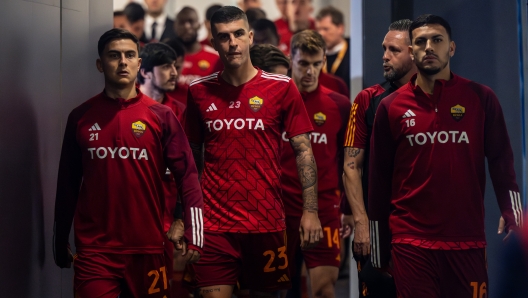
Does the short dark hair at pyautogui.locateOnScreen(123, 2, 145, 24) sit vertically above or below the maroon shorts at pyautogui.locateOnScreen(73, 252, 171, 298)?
above

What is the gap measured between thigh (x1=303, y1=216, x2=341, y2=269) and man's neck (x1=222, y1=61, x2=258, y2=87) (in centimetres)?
157

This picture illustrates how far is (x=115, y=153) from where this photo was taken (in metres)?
5.09

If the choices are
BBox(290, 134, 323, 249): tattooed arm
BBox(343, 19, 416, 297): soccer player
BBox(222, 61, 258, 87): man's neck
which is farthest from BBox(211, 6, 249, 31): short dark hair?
BBox(343, 19, 416, 297): soccer player

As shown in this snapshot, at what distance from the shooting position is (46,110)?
6.01 m

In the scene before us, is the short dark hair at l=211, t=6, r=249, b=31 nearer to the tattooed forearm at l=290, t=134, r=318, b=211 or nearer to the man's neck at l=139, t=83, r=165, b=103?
the tattooed forearm at l=290, t=134, r=318, b=211

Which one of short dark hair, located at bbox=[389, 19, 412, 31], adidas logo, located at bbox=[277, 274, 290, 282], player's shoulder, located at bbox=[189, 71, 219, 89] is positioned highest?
short dark hair, located at bbox=[389, 19, 412, 31]

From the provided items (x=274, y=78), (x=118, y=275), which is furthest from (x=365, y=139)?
(x=118, y=275)

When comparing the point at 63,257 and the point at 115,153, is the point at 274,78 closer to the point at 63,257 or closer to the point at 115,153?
the point at 115,153

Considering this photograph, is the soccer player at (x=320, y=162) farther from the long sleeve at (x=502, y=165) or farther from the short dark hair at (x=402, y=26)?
the long sleeve at (x=502, y=165)

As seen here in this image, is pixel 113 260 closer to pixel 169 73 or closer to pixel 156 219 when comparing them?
pixel 156 219

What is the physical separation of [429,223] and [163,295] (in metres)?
1.60

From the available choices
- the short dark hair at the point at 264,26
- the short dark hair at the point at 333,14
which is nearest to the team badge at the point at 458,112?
the short dark hair at the point at 264,26

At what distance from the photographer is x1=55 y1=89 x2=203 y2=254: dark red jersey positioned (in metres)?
5.07

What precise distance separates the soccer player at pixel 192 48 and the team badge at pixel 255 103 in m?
6.15
